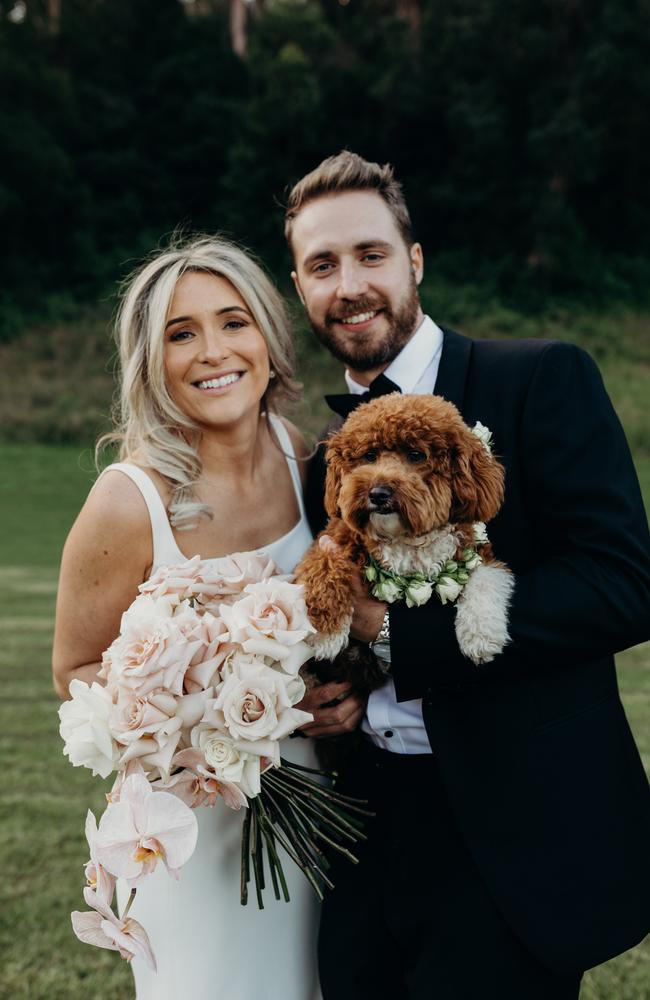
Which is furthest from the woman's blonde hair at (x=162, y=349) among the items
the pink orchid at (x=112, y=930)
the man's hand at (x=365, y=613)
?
the pink orchid at (x=112, y=930)

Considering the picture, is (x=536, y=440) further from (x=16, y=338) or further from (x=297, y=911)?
(x=16, y=338)

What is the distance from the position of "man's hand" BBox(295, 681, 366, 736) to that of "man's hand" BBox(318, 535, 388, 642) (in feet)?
0.74

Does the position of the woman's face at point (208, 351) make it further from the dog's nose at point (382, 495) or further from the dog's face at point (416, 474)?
the dog's nose at point (382, 495)

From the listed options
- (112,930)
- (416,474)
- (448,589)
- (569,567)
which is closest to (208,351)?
(416,474)

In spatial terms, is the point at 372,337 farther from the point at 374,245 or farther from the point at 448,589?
the point at 448,589

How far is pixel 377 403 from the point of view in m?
2.81

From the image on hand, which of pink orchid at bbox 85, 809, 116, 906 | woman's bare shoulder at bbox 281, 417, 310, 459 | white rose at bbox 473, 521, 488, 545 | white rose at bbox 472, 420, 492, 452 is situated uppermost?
woman's bare shoulder at bbox 281, 417, 310, 459

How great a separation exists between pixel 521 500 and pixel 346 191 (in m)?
1.42

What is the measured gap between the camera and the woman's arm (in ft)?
10.2

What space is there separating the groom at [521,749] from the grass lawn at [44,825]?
1.60 m

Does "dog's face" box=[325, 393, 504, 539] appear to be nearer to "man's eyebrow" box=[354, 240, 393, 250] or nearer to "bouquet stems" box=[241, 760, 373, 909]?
"bouquet stems" box=[241, 760, 373, 909]

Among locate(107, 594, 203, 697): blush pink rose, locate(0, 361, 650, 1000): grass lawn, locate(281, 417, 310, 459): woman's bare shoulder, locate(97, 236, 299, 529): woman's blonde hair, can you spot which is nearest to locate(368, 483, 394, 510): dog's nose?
locate(107, 594, 203, 697): blush pink rose

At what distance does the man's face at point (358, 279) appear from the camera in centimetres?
344

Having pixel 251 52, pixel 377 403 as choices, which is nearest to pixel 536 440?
pixel 377 403
